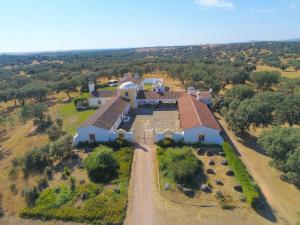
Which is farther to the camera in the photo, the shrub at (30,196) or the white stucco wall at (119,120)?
the white stucco wall at (119,120)

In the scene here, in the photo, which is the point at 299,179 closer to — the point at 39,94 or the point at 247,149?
the point at 247,149

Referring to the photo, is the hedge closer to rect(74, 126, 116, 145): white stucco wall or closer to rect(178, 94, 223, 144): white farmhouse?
rect(178, 94, 223, 144): white farmhouse

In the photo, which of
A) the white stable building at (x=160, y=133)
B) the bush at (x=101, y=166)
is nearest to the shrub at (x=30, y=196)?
the bush at (x=101, y=166)

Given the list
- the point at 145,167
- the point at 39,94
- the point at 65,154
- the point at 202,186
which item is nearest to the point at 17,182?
the point at 65,154

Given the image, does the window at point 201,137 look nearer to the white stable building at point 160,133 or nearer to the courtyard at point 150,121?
the white stable building at point 160,133

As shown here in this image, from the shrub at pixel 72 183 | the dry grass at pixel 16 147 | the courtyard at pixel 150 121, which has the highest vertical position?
the courtyard at pixel 150 121

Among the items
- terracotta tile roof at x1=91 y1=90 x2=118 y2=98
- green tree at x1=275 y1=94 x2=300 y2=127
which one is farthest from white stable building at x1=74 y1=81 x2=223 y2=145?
green tree at x1=275 y1=94 x2=300 y2=127

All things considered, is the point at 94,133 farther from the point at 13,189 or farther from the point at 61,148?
the point at 13,189
